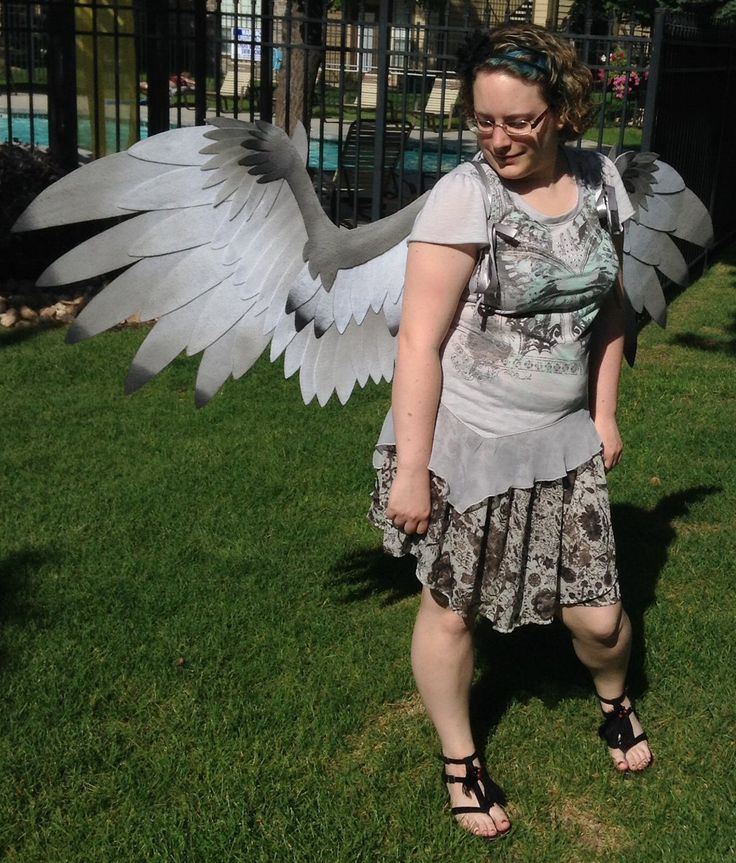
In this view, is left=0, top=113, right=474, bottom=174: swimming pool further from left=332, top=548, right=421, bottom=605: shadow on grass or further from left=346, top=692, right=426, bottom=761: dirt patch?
left=346, top=692, right=426, bottom=761: dirt patch

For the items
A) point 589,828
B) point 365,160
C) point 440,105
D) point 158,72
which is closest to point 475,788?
point 589,828

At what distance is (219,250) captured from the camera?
9.98ft

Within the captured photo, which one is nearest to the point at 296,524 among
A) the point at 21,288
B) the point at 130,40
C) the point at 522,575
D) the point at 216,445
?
the point at 216,445

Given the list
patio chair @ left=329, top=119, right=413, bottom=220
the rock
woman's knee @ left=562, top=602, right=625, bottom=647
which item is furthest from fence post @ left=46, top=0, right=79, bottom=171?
woman's knee @ left=562, top=602, right=625, bottom=647

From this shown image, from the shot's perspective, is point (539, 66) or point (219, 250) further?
point (219, 250)

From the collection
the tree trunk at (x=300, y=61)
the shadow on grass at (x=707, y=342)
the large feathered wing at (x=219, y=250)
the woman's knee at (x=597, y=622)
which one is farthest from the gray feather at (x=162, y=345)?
the tree trunk at (x=300, y=61)

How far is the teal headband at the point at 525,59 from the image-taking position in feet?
7.93

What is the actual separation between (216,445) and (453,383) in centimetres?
308

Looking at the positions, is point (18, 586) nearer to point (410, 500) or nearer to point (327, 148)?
point (410, 500)

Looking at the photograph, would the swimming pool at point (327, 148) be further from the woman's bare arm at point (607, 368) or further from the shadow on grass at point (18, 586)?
the woman's bare arm at point (607, 368)

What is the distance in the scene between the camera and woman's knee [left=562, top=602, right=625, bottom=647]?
9.53 feet

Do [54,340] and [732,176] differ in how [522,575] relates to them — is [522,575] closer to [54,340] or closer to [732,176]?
[54,340]

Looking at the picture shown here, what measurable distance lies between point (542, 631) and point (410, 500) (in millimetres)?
1585

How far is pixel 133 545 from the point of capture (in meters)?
4.54
